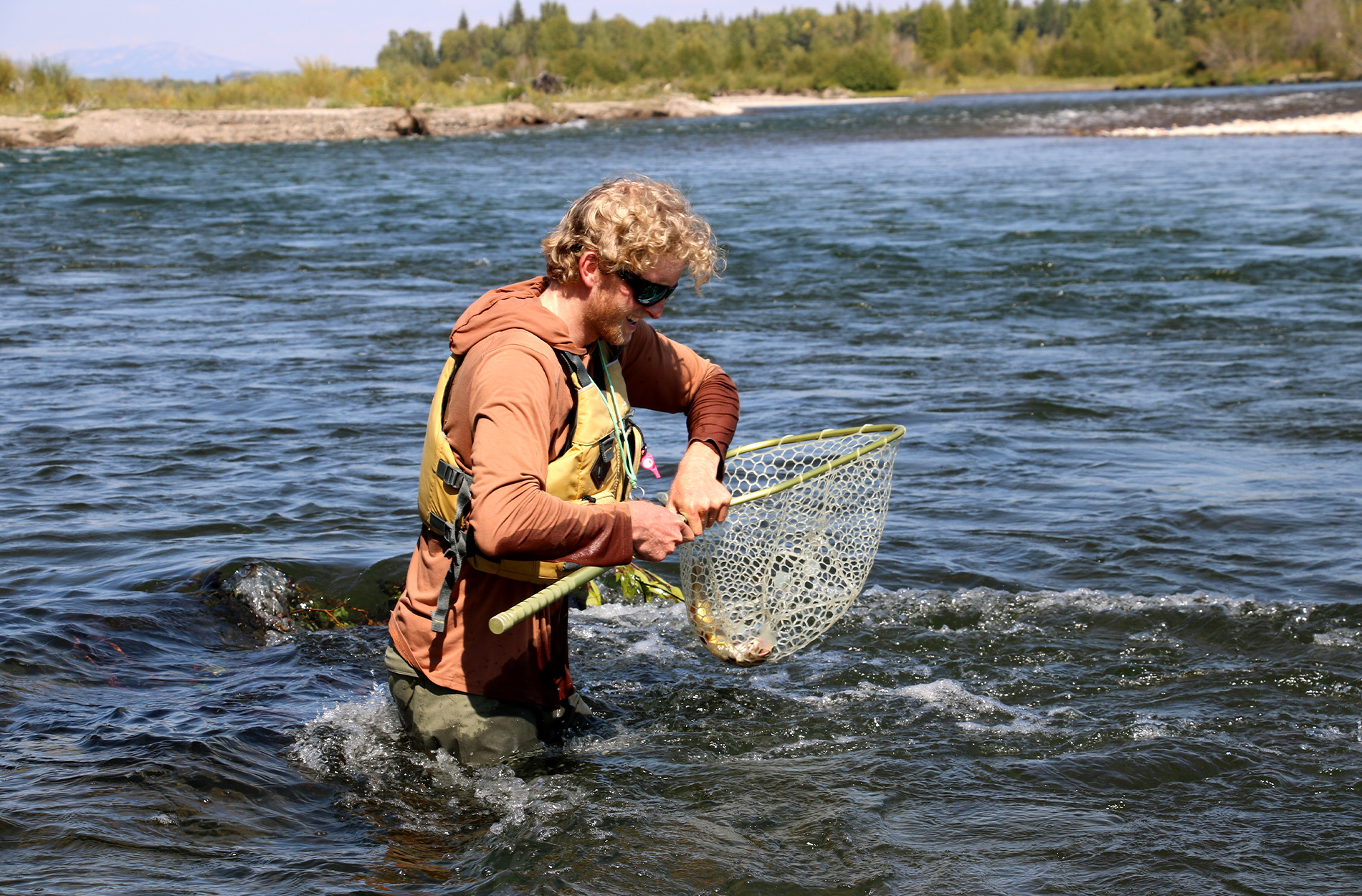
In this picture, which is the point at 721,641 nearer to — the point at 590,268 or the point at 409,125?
the point at 590,268

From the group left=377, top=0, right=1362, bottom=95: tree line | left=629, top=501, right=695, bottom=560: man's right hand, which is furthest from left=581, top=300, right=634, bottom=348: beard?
left=377, top=0, right=1362, bottom=95: tree line

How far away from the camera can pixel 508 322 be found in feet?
9.86

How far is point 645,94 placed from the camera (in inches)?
3088

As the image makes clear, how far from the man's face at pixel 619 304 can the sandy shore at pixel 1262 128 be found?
1619 inches

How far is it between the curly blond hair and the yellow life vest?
27 centimetres

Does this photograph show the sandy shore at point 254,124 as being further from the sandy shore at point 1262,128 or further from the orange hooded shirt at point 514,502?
the orange hooded shirt at point 514,502

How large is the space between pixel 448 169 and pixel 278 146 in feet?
52.1

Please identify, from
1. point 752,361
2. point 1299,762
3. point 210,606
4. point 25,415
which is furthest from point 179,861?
point 752,361

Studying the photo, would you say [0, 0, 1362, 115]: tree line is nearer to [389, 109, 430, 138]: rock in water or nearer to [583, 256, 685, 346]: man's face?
[389, 109, 430, 138]: rock in water

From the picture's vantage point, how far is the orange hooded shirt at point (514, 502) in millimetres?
2777

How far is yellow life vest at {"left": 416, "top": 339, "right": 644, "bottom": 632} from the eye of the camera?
307 centimetres

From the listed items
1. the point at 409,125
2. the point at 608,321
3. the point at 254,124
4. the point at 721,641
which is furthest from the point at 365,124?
the point at 608,321

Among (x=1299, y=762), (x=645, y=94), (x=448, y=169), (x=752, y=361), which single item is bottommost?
(x=1299, y=762)

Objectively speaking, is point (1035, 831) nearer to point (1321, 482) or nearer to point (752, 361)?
point (1321, 482)
